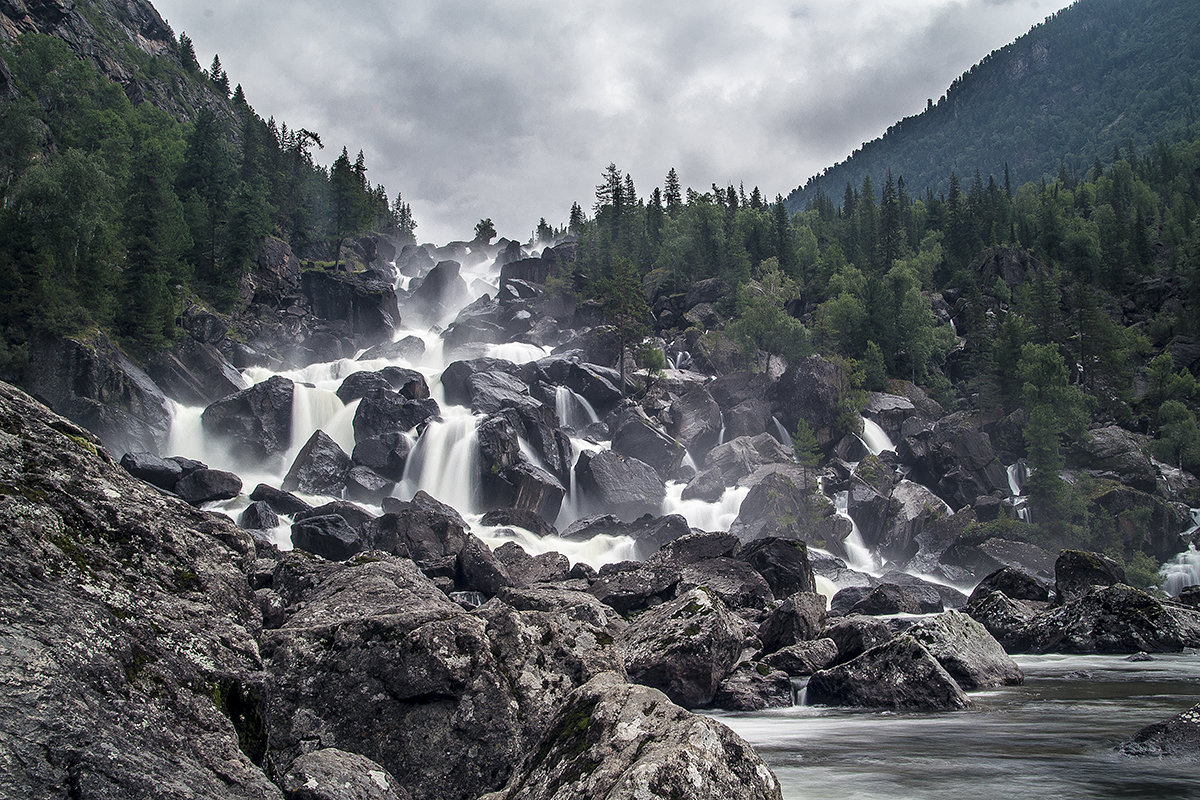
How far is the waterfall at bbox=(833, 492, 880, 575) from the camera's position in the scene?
60031mm

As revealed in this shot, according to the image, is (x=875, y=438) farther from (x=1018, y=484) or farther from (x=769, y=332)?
(x=769, y=332)

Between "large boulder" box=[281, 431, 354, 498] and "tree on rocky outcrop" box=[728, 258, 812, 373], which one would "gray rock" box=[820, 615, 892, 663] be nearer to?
"large boulder" box=[281, 431, 354, 498]

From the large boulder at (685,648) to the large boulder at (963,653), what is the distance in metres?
4.73

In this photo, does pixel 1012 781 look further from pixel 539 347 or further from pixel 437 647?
pixel 539 347

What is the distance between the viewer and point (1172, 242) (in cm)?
11919

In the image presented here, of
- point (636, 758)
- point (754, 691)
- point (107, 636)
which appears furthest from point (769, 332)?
point (107, 636)

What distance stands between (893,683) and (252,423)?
5456 centimetres

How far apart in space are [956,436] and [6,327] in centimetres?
8029

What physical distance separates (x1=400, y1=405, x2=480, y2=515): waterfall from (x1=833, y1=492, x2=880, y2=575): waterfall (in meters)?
31.8

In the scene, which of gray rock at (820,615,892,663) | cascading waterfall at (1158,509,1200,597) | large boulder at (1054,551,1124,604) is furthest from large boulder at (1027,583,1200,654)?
cascading waterfall at (1158,509,1200,597)

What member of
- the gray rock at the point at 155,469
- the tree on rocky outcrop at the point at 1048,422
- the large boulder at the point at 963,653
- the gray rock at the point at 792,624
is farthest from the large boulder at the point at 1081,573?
the gray rock at the point at 155,469

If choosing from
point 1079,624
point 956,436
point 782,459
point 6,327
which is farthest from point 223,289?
point 1079,624

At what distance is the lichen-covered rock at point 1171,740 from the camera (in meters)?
9.86

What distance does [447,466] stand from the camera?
187 feet
